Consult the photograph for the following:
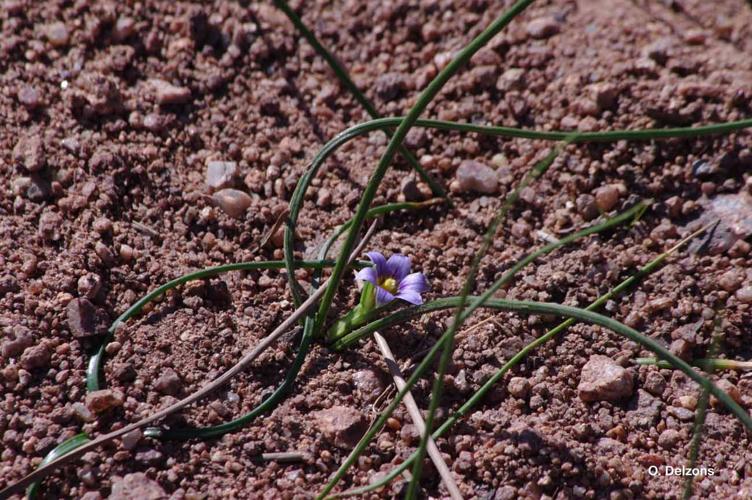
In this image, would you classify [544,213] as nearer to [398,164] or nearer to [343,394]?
[398,164]

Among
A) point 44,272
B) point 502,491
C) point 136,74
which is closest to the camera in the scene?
point 502,491

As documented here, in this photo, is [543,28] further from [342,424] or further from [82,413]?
[82,413]

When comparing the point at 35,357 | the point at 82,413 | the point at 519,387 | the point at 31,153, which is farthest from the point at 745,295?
the point at 31,153

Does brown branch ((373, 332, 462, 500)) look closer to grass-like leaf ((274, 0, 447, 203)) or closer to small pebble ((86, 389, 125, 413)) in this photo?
grass-like leaf ((274, 0, 447, 203))

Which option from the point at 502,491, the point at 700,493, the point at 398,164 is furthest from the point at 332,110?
the point at 700,493

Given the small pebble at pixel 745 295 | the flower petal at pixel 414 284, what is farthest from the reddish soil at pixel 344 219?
the flower petal at pixel 414 284
